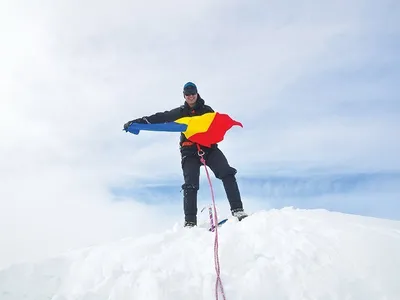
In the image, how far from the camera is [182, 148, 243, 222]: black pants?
6617mm

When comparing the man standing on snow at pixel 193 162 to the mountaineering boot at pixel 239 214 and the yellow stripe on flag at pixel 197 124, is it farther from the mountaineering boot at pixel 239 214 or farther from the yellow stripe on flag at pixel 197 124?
the yellow stripe on flag at pixel 197 124

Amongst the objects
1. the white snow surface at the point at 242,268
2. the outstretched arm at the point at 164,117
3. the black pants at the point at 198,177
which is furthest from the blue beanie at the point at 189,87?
the white snow surface at the point at 242,268

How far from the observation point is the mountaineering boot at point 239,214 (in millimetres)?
6362

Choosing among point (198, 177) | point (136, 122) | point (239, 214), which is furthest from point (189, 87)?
point (239, 214)

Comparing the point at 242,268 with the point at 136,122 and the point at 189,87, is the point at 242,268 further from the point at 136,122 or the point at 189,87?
the point at 189,87

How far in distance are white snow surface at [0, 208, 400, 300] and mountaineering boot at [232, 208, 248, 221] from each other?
1.47 m

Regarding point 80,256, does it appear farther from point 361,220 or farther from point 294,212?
point 361,220

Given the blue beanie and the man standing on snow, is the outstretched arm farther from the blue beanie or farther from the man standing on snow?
the blue beanie

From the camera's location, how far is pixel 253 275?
3.86 m

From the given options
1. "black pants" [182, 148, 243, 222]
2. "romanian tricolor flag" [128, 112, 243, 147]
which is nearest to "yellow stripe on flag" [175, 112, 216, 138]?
"romanian tricolor flag" [128, 112, 243, 147]

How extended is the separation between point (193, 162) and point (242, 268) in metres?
3.05

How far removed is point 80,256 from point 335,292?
285 cm

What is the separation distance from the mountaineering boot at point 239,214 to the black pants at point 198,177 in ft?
0.20

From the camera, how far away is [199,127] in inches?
268
